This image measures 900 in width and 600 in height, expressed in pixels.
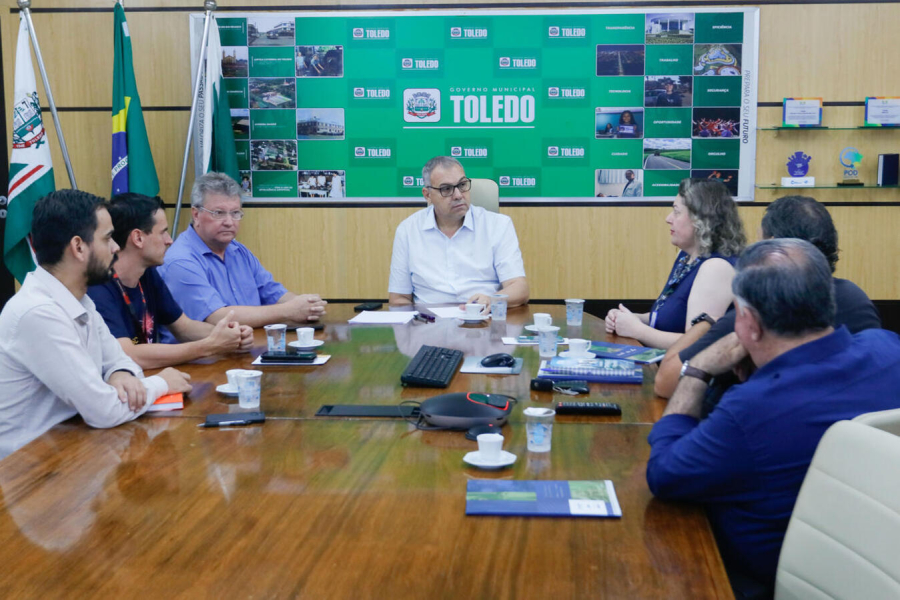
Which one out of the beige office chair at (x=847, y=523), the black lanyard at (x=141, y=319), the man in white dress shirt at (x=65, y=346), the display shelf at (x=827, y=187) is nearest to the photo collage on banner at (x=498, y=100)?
the display shelf at (x=827, y=187)

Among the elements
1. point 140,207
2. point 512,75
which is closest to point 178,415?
point 140,207

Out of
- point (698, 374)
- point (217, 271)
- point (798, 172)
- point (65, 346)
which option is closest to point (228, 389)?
point (65, 346)

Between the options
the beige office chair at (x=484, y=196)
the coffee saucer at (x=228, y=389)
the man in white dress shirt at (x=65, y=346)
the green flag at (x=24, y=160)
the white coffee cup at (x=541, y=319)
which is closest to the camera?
the man in white dress shirt at (x=65, y=346)

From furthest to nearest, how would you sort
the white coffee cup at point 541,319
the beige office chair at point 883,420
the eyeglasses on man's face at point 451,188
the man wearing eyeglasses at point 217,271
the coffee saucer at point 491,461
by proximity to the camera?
Answer: the eyeglasses on man's face at point 451,188
the man wearing eyeglasses at point 217,271
the white coffee cup at point 541,319
the coffee saucer at point 491,461
the beige office chair at point 883,420

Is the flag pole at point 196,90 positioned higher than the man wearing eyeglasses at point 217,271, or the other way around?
the flag pole at point 196,90

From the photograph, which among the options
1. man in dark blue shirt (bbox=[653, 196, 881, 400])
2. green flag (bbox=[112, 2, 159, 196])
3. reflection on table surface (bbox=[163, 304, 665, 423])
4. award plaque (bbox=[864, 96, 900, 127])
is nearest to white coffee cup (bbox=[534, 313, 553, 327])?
reflection on table surface (bbox=[163, 304, 665, 423])

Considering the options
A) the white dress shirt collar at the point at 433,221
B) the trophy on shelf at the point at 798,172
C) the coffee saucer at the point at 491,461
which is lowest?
the coffee saucer at the point at 491,461

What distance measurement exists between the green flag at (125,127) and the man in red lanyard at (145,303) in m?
2.03

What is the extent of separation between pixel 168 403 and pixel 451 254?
2199 mm

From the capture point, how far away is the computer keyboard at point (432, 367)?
228 centimetres

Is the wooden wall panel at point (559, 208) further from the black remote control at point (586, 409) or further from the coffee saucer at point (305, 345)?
the black remote control at point (586, 409)

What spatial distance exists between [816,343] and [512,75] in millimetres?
3812

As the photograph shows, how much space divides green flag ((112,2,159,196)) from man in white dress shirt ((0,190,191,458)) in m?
2.65

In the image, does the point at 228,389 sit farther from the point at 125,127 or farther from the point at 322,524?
the point at 125,127
